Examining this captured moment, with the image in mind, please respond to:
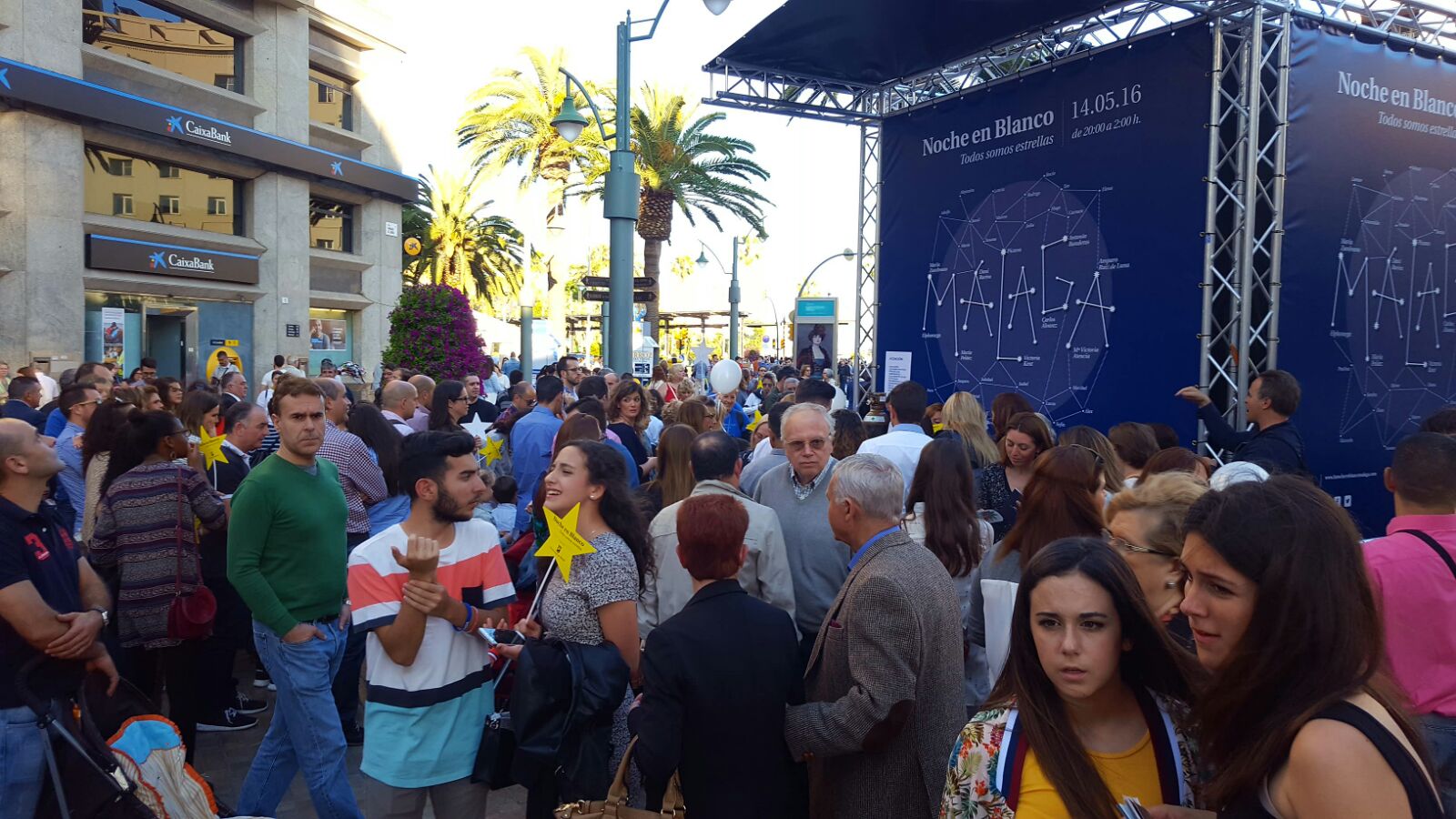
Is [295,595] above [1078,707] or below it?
below

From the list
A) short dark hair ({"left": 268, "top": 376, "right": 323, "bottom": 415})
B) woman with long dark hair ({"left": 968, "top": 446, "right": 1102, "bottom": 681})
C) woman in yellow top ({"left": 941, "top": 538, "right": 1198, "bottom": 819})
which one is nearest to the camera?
woman in yellow top ({"left": 941, "top": 538, "right": 1198, "bottom": 819})

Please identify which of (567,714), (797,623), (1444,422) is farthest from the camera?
(1444,422)

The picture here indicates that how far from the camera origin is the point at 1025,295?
36.6 feet

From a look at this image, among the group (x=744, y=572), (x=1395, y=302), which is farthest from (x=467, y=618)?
(x=1395, y=302)

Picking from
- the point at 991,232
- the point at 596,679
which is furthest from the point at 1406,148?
the point at 596,679

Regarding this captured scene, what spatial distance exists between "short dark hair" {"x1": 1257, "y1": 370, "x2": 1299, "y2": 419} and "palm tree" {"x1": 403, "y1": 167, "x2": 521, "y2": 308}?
31317 millimetres

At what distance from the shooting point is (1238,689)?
170cm

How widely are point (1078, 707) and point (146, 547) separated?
4813mm

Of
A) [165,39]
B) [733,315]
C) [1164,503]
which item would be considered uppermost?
[165,39]

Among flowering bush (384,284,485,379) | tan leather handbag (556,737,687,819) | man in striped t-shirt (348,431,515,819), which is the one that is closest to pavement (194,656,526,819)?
man in striped t-shirt (348,431,515,819)

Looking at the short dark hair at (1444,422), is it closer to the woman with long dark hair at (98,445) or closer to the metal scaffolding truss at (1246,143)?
the metal scaffolding truss at (1246,143)

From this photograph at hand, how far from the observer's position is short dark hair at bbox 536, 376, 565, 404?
327 inches

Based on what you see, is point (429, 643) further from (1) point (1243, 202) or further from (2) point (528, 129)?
(2) point (528, 129)

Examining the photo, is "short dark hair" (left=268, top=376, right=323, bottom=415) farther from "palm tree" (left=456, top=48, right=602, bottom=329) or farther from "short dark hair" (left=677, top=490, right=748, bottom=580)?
"palm tree" (left=456, top=48, right=602, bottom=329)
